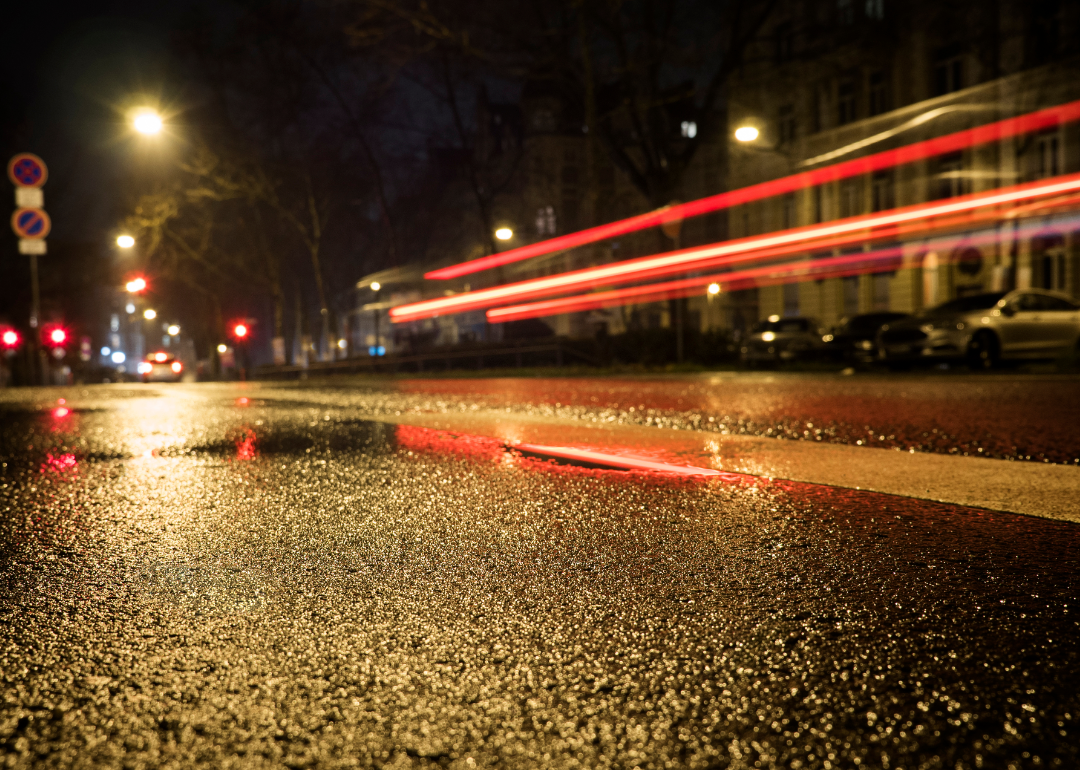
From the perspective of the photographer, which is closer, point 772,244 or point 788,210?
point 772,244

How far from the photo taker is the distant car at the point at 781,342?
2566cm

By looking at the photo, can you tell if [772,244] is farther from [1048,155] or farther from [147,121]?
[147,121]

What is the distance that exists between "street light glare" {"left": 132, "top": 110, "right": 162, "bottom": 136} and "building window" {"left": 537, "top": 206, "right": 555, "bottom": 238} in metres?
48.9

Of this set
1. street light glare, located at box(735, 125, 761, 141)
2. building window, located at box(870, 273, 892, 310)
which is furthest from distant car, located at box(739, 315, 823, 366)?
building window, located at box(870, 273, 892, 310)

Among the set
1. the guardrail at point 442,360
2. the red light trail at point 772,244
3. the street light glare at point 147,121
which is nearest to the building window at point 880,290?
the red light trail at point 772,244

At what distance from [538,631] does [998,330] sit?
60.4ft

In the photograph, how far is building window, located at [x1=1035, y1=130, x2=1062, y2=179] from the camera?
30234 mm

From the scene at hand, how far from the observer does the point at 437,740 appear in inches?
70.9

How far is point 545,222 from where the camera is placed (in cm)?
7300

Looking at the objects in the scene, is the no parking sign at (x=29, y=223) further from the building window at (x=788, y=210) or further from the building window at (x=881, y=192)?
the building window at (x=788, y=210)

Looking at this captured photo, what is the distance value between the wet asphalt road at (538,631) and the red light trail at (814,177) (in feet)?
Answer: 69.1

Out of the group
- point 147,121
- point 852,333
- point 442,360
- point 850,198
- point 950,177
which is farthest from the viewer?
point 850,198

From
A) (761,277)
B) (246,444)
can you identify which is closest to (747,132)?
(761,277)

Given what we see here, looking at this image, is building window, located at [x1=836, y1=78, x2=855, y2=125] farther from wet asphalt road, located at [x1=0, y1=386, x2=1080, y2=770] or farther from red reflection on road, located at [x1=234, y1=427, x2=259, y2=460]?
wet asphalt road, located at [x1=0, y1=386, x2=1080, y2=770]
